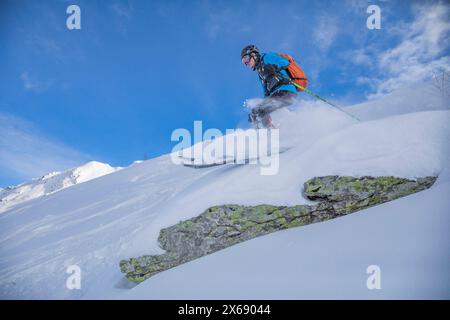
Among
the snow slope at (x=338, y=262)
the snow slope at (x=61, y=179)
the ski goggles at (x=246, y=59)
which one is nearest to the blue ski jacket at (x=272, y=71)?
the ski goggles at (x=246, y=59)

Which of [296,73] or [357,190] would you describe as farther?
[296,73]

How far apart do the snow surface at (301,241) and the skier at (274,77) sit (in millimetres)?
716

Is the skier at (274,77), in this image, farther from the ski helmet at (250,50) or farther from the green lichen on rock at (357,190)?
the green lichen on rock at (357,190)

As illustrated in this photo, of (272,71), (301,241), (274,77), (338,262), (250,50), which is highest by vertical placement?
(250,50)

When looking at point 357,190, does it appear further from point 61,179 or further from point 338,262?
point 61,179

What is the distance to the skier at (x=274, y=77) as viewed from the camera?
6.02 metres

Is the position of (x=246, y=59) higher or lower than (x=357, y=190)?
higher

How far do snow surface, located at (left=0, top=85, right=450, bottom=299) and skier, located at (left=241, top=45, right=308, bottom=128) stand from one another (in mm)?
716

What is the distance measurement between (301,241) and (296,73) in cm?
451

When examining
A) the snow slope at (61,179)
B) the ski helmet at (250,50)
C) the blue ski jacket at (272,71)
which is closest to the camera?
the blue ski jacket at (272,71)

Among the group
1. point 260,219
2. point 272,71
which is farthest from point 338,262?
point 272,71

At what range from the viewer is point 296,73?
629cm

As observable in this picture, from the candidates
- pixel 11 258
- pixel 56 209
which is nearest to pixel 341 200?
pixel 11 258

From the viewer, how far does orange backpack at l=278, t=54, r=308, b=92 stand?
20.5 ft
